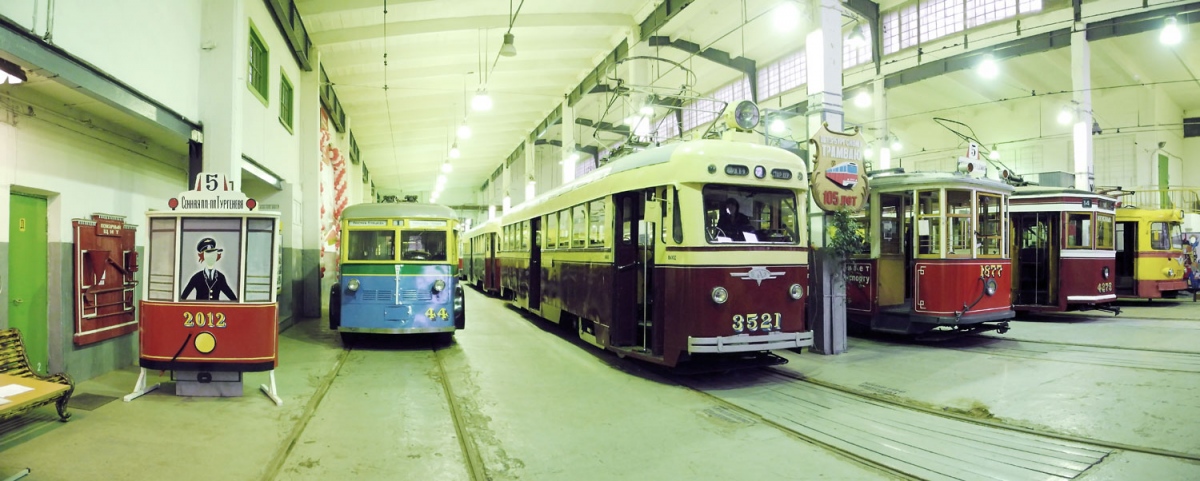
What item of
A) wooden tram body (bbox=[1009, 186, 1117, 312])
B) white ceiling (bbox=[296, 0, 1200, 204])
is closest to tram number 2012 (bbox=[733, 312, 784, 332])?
white ceiling (bbox=[296, 0, 1200, 204])

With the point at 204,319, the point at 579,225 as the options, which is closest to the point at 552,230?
the point at 579,225

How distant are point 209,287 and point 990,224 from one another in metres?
11.4

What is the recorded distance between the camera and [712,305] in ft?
20.9

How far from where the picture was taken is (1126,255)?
603 inches

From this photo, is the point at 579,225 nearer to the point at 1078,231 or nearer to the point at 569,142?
the point at 1078,231

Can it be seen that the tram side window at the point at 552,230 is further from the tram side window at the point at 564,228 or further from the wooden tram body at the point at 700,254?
the wooden tram body at the point at 700,254

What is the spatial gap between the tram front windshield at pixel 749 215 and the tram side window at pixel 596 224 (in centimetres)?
188

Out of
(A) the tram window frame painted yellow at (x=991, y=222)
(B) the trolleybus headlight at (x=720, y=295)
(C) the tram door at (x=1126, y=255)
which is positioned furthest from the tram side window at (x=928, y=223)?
(C) the tram door at (x=1126, y=255)

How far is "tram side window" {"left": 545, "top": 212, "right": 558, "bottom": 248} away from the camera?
33.9 feet

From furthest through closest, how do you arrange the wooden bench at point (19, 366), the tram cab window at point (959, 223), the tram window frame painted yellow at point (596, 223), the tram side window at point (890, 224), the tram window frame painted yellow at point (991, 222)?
the tram side window at point (890, 224), the tram window frame painted yellow at point (991, 222), the tram cab window at point (959, 223), the tram window frame painted yellow at point (596, 223), the wooden bench at point (19, 366)

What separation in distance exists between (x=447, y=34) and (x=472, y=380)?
10.6 metres

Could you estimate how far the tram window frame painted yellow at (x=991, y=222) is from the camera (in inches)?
365

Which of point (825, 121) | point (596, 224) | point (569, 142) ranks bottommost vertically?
point (596, 224)

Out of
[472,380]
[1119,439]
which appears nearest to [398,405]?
[472,380]
